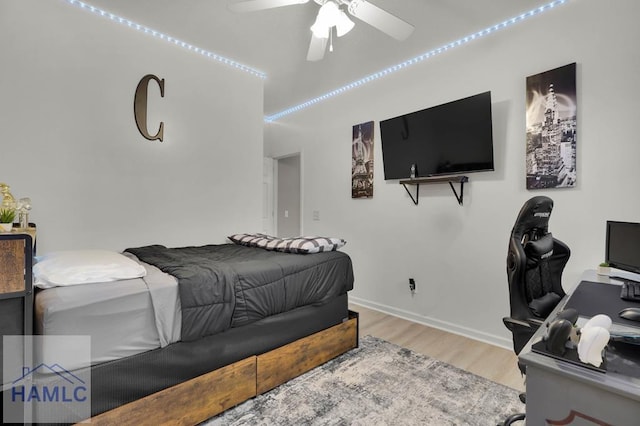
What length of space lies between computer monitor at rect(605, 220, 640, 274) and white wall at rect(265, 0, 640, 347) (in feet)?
1.02

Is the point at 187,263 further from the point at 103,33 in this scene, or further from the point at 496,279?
the point at 496,279

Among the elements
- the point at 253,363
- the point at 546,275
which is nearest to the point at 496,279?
the point at 546,275

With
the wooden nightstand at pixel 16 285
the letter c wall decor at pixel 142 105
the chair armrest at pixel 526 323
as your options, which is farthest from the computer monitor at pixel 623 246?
the letter c wall decor at pixel 142 105

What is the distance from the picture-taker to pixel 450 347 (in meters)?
2.67

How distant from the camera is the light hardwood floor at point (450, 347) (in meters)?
2.25

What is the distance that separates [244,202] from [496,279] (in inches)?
104

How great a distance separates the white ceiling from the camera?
2412mm

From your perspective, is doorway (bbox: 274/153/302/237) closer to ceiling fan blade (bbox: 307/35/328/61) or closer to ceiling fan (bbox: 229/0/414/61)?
ceiling fan blade (bbox: 307/35/328/61)

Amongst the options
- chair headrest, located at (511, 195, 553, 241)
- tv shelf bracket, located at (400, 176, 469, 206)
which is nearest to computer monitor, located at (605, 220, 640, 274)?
chair headrest, located at (511, 195, 553, 241)

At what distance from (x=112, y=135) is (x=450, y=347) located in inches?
134

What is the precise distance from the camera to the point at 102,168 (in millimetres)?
2562

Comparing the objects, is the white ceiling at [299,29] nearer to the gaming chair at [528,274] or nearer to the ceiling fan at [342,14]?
the ceiling fan at [342,14]

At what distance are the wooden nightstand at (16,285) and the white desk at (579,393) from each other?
1.70 metres

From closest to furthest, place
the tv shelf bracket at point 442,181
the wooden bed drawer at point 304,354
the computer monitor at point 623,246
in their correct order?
1. the computer monitor at point 623,246
2. the wooden bed drawer at point 304,354
3. the tv shelf bracket at point 442,181
